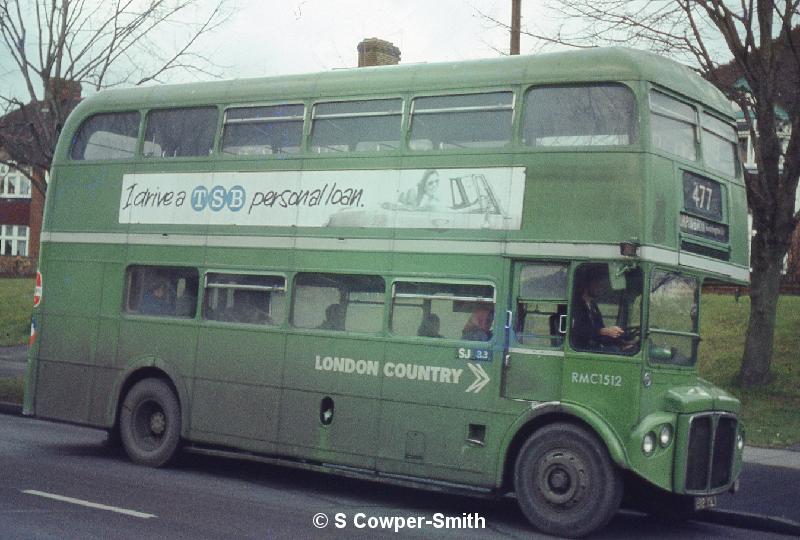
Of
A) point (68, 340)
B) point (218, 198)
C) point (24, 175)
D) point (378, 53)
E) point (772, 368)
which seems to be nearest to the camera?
point (218, 198)

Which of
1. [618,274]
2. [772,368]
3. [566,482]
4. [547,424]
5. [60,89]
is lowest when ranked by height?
[566,482]

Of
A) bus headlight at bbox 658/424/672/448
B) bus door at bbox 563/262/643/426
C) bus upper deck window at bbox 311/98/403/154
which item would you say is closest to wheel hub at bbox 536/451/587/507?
bus door at bbox 563/262/643/426

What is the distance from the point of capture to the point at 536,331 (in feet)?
34.7

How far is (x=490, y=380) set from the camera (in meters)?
10.7

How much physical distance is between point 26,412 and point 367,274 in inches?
213

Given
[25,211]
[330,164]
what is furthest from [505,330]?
[25,211]

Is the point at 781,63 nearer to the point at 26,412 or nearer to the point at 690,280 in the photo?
the point at 690,280

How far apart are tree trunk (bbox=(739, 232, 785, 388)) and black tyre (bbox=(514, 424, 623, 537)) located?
11.2 meters

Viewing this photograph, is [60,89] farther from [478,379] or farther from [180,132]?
[478,379]

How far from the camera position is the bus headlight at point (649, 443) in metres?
9.78

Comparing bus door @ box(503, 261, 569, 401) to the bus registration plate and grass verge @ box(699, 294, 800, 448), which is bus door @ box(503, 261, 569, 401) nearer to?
the bus registration plate

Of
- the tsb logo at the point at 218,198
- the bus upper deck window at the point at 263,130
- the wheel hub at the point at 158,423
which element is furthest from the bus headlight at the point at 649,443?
the wheel hub at the point at 158,423

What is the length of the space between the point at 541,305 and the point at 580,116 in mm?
1801

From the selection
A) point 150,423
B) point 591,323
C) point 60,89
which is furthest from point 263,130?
point 60,89
